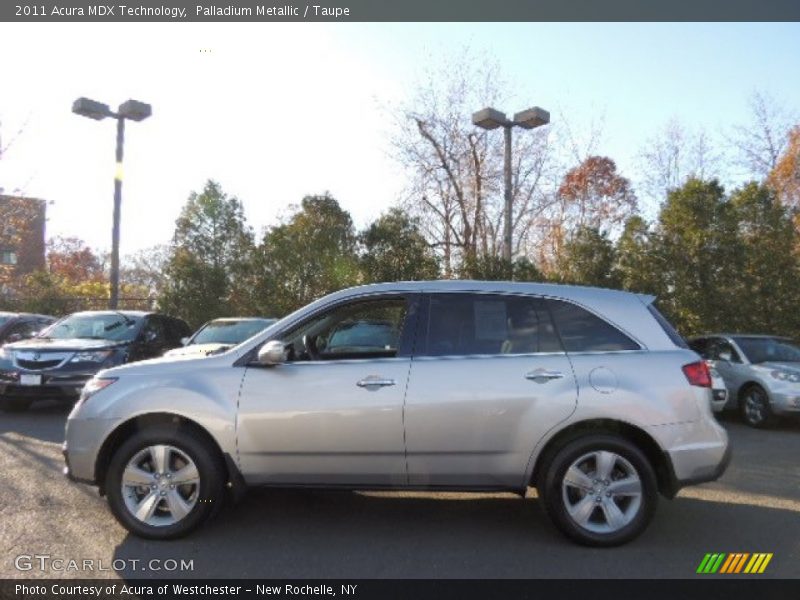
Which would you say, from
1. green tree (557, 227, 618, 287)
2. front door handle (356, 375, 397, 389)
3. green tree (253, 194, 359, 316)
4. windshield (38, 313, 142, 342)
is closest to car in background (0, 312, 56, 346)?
windshield (38, 313, 142, 342)

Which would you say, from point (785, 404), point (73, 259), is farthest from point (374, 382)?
point (73, 259)

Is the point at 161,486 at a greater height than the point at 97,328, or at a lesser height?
lesser

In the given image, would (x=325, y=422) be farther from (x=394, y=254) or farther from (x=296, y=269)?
(x=296, y=269)

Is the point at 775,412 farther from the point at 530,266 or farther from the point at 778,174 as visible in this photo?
the point at 778,174

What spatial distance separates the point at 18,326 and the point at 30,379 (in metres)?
5.30

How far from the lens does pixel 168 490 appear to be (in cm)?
466

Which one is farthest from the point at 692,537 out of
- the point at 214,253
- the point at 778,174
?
the point at 778,174

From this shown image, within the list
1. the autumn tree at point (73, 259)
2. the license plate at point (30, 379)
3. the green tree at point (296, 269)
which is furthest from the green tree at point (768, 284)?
the autumn tree at point (73, 259)

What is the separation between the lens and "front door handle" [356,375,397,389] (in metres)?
4.63

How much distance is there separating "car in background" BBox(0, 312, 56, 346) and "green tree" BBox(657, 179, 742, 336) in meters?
13.8

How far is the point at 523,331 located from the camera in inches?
190

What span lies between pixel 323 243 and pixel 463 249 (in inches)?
204

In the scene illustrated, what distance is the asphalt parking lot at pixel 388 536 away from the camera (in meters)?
4.19

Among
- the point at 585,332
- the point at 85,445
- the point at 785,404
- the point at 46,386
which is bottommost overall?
the point at 785,404
